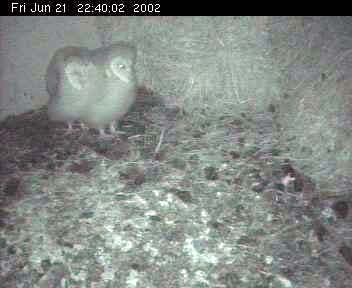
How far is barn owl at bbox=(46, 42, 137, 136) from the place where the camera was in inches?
60.1

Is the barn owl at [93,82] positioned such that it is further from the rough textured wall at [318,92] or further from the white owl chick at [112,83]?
the rough textured wall at [318,92]

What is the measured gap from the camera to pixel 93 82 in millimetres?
1556

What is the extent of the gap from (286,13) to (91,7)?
576 millimetres

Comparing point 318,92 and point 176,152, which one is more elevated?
point 318,92

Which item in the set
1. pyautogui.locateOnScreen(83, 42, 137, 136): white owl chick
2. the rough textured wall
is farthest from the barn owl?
the rough textured wall

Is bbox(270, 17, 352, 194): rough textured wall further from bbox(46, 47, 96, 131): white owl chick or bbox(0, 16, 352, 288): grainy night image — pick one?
bbox(46, 47, 96, 131): white owl chick

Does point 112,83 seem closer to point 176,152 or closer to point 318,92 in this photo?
point 176,152

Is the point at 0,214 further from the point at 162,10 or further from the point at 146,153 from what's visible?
the point at 162,10

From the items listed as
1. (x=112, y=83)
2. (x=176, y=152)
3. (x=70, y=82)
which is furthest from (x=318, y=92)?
(x=70, y=82)

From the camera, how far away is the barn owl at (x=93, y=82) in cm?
153

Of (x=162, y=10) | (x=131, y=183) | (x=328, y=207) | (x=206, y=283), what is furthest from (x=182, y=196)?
(x=162, y=10)

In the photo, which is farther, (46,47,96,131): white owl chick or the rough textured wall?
(46,47,96,131): white owl chick

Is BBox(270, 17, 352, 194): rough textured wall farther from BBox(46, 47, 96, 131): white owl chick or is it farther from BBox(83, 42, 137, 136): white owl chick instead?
BBox(46, 47, 96, 131): white owl chick

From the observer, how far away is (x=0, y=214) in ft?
4.77
